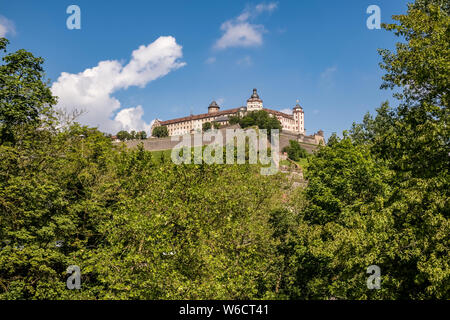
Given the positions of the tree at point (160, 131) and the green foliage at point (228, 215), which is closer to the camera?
the green foliage at point (228, 215)

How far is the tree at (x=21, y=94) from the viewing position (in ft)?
67.5

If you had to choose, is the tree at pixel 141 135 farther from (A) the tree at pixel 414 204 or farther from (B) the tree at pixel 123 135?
(A) the tree at pixel 414 204

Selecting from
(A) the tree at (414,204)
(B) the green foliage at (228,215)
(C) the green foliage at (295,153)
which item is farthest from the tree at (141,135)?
(A) the tree at (414,204)

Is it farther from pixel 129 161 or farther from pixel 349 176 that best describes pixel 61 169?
pixel 349 176

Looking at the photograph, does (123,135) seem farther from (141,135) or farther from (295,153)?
(295,153)

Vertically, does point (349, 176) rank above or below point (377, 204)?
above

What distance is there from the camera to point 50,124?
2247 centimetres

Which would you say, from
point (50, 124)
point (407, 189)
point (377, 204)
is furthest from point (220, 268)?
point (50, 124)

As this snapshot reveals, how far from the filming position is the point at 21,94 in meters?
21.2

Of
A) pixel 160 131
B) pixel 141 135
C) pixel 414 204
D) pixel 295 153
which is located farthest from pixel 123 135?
pixel 414 204

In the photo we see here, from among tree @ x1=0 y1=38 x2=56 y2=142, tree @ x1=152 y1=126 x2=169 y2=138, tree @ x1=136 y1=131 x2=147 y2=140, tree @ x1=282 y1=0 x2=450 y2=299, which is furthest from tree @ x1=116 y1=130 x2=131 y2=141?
tree @ x1=282 y1=0 x2=450 y2=299

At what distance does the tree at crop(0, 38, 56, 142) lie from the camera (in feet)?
67.5

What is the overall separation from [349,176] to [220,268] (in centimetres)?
1441

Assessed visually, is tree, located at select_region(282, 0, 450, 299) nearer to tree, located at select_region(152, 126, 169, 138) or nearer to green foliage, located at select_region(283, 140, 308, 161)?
green foliage, located at select_region(283, 140, 308, 161)
